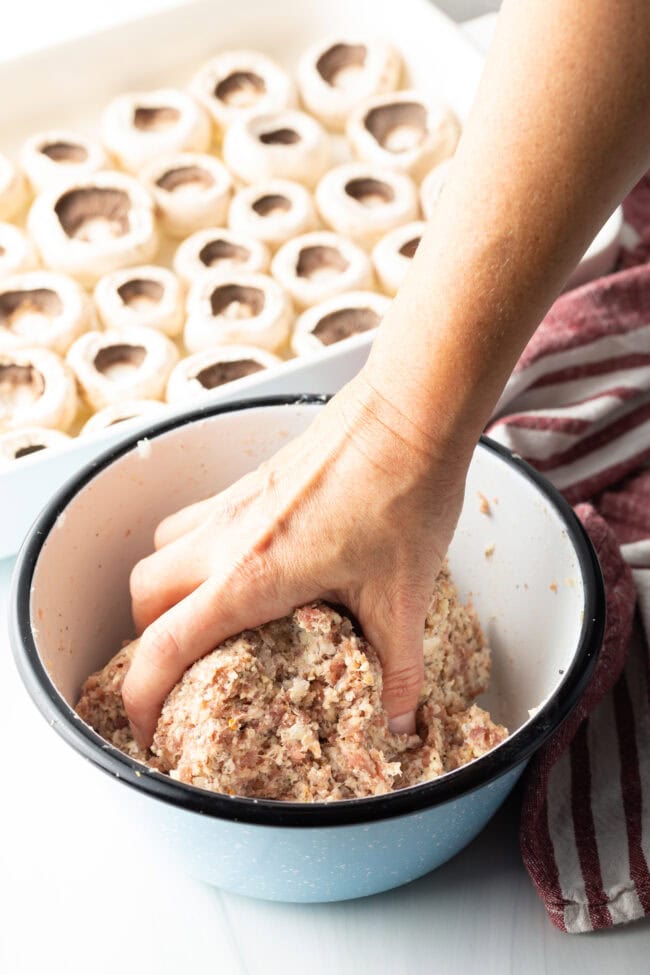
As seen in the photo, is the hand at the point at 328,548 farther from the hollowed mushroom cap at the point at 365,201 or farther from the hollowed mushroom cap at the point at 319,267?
the hollowed mushroom cap at the point at 365,201

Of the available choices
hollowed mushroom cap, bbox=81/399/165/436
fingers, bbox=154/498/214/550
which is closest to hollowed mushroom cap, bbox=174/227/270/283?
hollowed mushroom cap, bbox=81/399/165/436

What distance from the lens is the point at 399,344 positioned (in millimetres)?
668

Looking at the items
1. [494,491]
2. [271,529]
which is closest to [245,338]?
[494,491]

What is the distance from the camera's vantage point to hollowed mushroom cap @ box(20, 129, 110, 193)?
4.57 ft

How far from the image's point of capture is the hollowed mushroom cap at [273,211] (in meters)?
1.38

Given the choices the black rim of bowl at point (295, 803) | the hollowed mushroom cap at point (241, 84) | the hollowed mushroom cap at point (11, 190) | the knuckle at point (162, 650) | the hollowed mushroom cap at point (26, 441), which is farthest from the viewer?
the hollowed mushroom cap at point (241, 84)

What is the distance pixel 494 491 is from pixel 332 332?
43 cm

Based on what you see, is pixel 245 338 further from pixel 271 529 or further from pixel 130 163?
pixel 271 529

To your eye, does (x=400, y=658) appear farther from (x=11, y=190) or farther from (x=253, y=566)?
(x=11, y=190)

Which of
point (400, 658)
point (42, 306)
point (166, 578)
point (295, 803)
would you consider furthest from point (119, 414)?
point (295, 803)

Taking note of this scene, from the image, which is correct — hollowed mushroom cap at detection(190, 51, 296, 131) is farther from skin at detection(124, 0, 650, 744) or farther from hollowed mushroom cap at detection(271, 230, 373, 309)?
skin at detection(124, 0, 650, 744)

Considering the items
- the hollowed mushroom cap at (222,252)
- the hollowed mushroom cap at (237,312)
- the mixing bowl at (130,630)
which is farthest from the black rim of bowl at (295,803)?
the hollowed mushroom cap at (222,252)

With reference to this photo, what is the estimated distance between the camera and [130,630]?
0.94 metres

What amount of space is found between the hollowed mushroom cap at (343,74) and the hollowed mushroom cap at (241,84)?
31mm
